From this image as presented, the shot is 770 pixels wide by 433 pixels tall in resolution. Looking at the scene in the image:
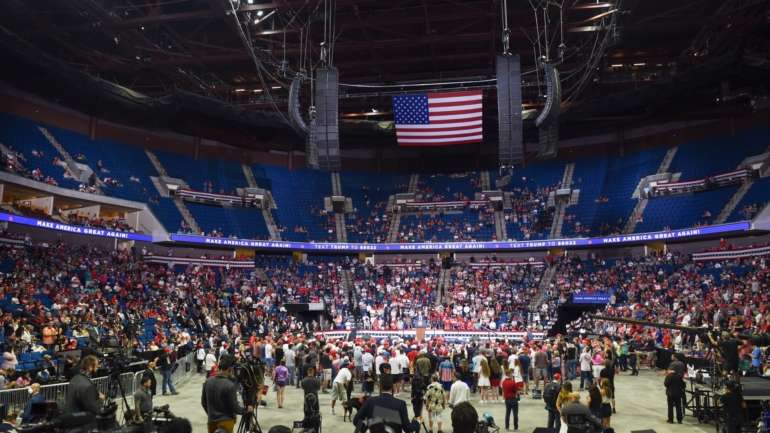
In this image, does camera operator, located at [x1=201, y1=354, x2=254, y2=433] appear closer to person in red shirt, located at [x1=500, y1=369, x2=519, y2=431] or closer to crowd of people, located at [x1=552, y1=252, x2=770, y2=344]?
person in red shirt, located at [x1=500, y1=369, x2=519, y2=431]

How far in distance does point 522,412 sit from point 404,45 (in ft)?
63.3

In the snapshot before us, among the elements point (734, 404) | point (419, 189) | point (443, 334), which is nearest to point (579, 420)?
point (734, 404)

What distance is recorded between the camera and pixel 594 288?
1256 inches

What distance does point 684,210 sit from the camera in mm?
33469

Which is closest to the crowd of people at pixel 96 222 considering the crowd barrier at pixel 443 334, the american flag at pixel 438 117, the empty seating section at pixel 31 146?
the empty seating section at pixel 31 146

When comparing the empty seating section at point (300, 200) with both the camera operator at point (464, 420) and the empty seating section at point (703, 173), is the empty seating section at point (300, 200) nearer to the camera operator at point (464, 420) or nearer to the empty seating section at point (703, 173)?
the empty seating section at point (703, 173)

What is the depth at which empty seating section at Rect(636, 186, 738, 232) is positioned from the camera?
32188mm

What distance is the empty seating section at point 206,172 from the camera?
38.9 metres

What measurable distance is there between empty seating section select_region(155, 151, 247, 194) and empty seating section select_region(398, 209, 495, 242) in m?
12.6

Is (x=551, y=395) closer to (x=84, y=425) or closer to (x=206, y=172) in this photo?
(x=84, y=425)

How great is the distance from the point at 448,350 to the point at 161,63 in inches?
830

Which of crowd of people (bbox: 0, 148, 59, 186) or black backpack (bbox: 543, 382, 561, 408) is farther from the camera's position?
crowd of people (bbox: 0, 148, 59, 186)

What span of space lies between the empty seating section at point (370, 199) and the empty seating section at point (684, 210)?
1738 centimetres

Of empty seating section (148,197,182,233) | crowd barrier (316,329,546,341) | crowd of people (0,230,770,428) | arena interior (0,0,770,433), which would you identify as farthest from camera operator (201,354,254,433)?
empty seating section (148,197,182,233)
